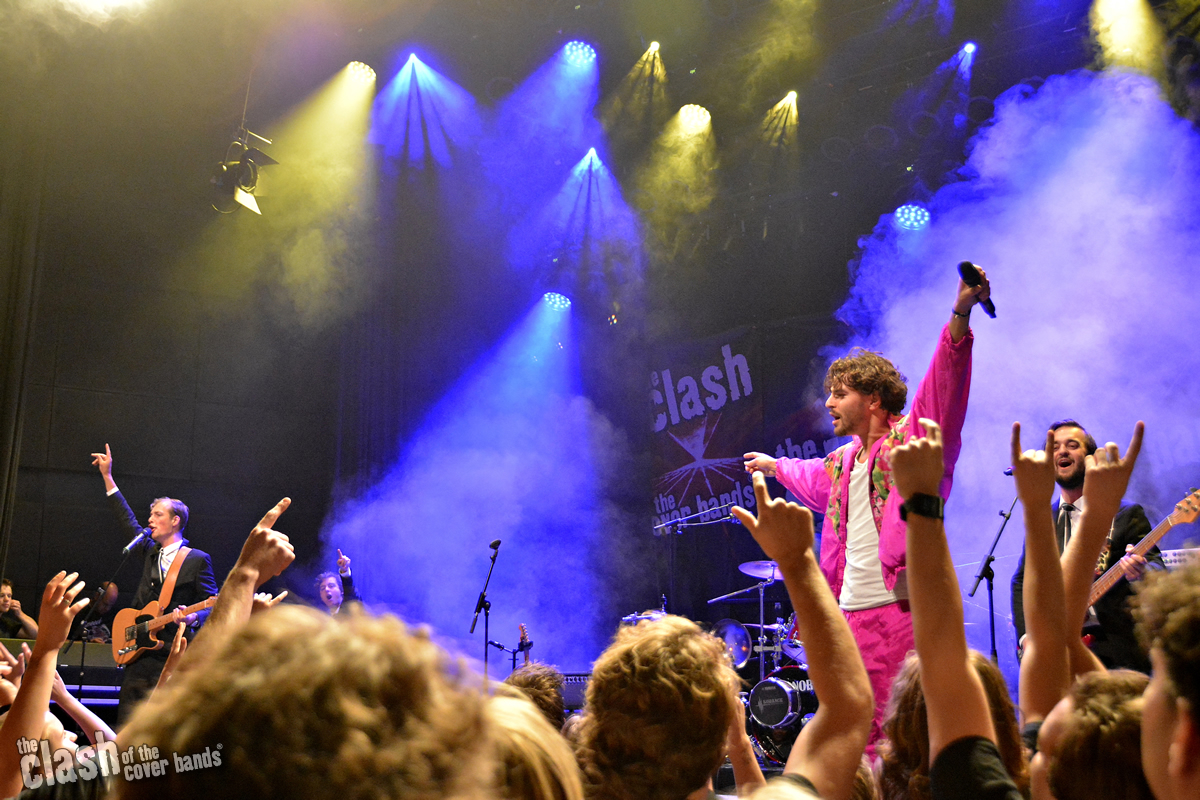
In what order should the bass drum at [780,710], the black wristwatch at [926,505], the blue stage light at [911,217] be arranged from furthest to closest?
1. the blue stage light at [911,217]
2. the bass drum at [780,710]
3. the black wristwatch at [926,505]

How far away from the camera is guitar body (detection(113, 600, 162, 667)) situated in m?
5.73

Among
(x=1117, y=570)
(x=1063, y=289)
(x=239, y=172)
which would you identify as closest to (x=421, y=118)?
(x=239, y=172)

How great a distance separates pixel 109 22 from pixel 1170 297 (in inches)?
346

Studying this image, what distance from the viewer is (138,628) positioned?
227 inches

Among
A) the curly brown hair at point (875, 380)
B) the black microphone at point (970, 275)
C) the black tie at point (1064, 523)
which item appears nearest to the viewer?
the black microphone at point (970, 275)

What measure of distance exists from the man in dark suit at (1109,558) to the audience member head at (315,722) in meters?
3.55

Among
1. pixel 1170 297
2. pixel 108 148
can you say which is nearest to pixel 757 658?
pixel 1170 297

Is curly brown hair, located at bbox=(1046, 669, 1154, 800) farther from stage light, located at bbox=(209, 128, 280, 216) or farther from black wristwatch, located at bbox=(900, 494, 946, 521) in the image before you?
stage light, located at bbox=(209, 128, 280, 216)

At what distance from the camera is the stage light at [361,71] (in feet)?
30.1

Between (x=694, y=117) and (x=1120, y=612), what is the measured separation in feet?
23.7

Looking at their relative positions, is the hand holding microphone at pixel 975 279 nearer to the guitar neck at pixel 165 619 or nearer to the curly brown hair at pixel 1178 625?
the curly brown hair at pixel 1178 625

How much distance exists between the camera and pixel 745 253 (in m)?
9.53

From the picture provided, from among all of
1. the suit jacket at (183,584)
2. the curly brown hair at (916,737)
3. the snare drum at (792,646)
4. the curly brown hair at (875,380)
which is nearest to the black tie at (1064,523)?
the curly brown hair at (875,380)

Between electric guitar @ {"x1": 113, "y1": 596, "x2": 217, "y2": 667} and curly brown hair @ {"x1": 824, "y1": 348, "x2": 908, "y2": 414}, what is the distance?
4275 millimetres
